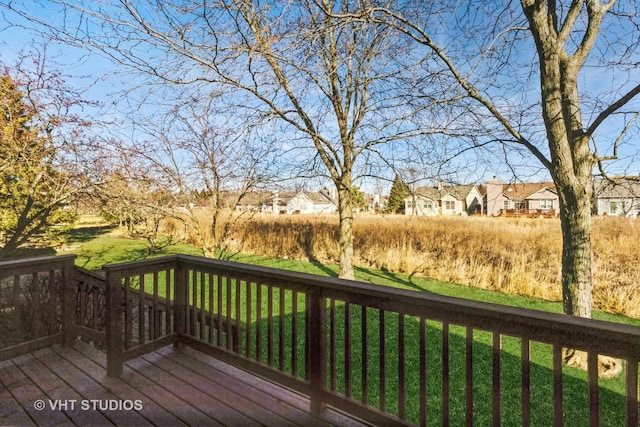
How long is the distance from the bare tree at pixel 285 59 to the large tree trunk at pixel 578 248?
2.24m

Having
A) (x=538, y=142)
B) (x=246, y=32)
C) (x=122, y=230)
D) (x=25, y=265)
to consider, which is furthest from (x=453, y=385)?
(x=122, y=230)

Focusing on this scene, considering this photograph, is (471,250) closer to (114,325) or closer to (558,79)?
(558,79)

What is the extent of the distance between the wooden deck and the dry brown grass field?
235 inches

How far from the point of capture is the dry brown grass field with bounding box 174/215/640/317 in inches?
248

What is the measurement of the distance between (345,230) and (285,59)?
3.88 metres

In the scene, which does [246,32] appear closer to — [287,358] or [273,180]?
[273,180]

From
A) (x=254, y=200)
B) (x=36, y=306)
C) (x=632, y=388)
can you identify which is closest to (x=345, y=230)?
(x=254, y=200)

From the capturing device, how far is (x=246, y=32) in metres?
4.91

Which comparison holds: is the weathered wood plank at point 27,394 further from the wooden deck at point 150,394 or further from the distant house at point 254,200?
the distant house at point 254,200

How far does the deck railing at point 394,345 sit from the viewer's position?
1345 millimetres

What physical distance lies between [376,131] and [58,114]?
611cm

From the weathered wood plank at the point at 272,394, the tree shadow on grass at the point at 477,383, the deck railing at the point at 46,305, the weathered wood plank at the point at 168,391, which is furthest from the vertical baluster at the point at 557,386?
the deck railing at the point at 46,305

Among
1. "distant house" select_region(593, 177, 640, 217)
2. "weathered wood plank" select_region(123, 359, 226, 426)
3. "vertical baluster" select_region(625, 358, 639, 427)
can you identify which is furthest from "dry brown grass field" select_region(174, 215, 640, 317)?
"weathered wood plank" select_region(123, 359, 226, 426)

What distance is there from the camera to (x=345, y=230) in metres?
7.15
